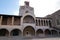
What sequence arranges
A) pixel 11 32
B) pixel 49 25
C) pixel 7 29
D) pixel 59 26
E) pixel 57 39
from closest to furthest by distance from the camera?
1. pixel 57 39
2. pixel 7 29
3. pixel 11 32
4. pixel 59 26
5. pixel 49 25

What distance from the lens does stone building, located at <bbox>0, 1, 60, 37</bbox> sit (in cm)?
2780

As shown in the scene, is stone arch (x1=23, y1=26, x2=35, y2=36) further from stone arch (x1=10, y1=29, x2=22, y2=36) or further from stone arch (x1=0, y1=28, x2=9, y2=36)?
stone arch (x1=0, y1=28, x2=9, y2=36)

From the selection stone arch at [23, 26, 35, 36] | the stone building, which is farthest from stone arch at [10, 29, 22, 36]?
stone arch at [23, 26, 35, 36]

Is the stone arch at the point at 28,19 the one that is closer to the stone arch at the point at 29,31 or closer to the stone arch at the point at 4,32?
the stone arch at the point at 29,31

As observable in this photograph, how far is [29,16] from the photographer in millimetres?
31406

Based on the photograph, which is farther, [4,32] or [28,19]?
[28,19]

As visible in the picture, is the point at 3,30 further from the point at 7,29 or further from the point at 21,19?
the point at 21,19

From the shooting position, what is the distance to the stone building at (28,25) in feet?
91.2

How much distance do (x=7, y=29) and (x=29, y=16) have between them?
8.61m

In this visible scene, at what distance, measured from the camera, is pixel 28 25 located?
94.7 feet

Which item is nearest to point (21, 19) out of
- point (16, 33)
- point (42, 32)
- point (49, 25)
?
point (16, 33)

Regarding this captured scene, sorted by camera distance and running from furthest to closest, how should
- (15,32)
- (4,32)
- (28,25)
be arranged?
(15,32) → (28,25) → (4,32)

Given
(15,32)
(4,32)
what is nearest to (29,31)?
(15,32)

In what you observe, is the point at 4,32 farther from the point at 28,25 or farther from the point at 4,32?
the point at 28,25
